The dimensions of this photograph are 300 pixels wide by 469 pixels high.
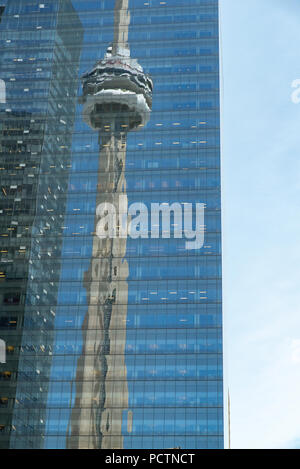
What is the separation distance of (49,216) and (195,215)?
3396cm

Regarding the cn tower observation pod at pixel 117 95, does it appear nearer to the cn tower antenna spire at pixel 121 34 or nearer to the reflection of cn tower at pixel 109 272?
the reflection of cn tower at pixel 109 272

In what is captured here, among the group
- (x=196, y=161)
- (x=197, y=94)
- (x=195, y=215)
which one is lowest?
(x=195, y=215)

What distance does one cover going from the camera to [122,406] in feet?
520

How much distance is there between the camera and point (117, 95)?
190375mm

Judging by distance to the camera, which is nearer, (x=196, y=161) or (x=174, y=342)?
(x=174, y=342)

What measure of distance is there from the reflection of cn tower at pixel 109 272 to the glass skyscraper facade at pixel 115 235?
11.5 inches

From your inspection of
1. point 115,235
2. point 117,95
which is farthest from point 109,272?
point 117,95

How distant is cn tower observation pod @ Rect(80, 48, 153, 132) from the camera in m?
188

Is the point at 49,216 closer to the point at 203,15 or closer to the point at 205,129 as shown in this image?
the point at 205,129

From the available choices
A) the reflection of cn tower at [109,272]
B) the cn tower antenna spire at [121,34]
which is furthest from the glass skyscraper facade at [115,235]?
the cn tower antenna spire at [121,34]
